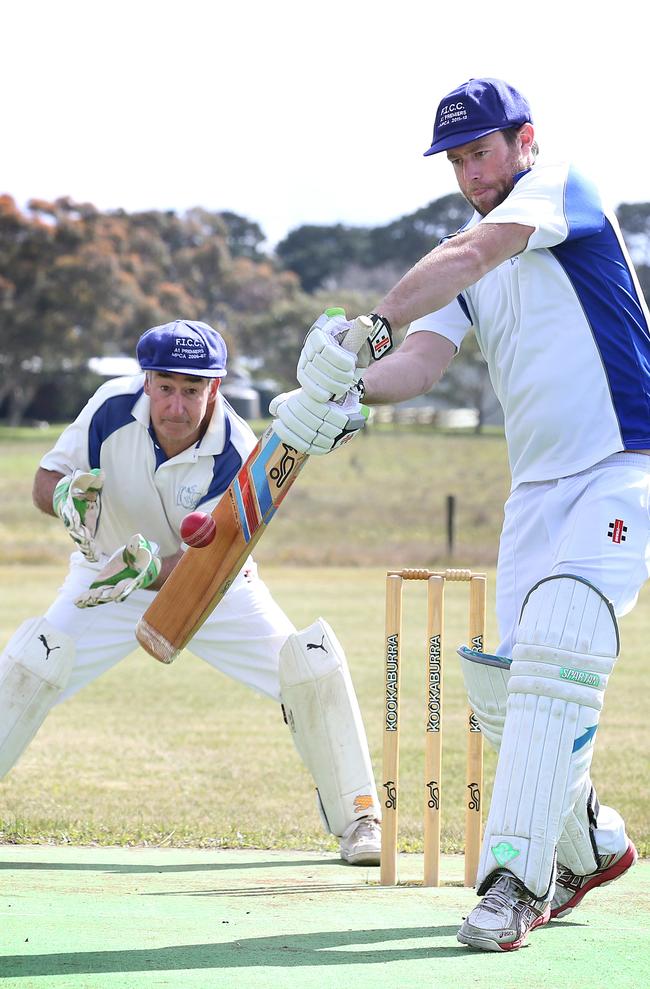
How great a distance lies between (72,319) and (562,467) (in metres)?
34.4


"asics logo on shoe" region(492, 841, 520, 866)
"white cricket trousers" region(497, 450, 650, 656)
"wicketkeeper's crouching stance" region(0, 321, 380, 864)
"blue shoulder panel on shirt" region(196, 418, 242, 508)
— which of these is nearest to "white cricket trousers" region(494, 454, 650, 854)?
"white cricket trousers" region(497, 450, 650, 656)

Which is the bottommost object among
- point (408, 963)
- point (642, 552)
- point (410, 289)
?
point (408, 963)

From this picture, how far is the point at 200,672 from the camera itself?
989 centimetres

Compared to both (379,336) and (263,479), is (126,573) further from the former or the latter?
(379,336)

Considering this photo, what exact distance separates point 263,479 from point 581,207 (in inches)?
34.6

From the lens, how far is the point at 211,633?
13.9 feet

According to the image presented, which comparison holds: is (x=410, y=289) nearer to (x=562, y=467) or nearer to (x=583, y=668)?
(x=562, y=467)

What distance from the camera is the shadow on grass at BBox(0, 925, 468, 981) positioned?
2.72m

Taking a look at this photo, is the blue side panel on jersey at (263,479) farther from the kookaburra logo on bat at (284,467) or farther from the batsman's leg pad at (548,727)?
the batsman's leg pad at (548,727)

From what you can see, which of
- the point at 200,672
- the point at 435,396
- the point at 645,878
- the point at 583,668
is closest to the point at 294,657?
the point at 645,878

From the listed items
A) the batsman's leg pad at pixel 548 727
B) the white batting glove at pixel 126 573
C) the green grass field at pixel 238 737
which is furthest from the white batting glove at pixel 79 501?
the batsman's leg pad at pixel 548 727

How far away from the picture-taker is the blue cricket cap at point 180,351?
4.06 meters

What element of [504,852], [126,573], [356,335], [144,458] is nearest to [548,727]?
[504,852]

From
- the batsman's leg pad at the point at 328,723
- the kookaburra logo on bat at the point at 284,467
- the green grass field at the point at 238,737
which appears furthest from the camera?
the green grass field at the point at 238,737
